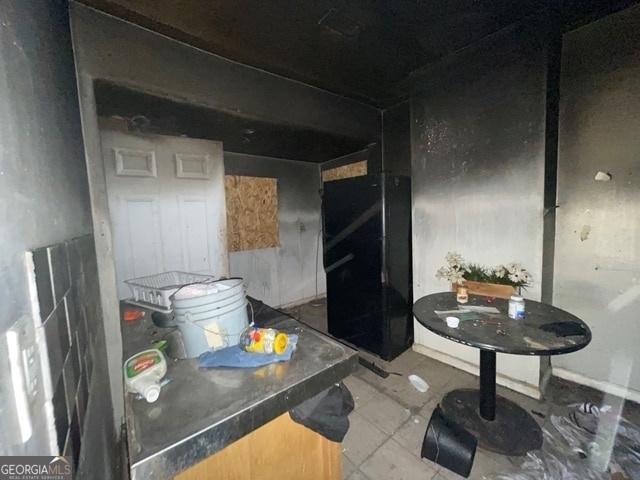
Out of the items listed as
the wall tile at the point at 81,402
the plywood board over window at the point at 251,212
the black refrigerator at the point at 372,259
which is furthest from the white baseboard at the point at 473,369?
the wall tile at the point at 81,402

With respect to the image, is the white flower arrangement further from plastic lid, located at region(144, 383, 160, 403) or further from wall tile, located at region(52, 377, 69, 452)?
wall tile, located at region(52, 377, 69, 452)

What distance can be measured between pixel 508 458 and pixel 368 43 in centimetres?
277

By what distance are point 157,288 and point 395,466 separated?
1683mm

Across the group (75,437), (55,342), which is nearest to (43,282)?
(55,342)

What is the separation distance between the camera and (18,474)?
1.13 feet

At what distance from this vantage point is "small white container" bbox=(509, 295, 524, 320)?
1.55m

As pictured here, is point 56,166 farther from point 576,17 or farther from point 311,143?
point 576,17

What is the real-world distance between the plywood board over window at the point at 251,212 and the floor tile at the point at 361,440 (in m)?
2.44

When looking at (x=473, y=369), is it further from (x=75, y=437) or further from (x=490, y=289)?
(x=75, y=437)

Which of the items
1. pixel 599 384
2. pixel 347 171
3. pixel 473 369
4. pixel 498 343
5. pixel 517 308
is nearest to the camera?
pixel 498 343

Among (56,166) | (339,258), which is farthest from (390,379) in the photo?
(56,166)

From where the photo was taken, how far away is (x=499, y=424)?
1.63 metres
